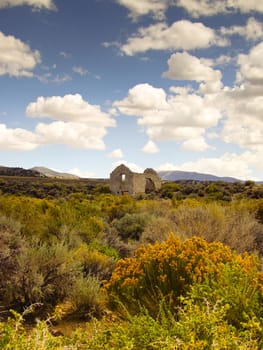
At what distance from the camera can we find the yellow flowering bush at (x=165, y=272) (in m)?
5.30

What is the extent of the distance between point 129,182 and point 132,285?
107ft

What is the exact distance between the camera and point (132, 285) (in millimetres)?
5469

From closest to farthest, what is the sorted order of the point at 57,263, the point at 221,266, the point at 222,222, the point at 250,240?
the point at 221,266 < the point at 57,263 < the point at 250,240 < the point at 222,222

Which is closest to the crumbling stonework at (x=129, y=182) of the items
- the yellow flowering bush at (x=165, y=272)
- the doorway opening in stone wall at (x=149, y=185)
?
the doorway opening in stone wall at (x=149, y=185)

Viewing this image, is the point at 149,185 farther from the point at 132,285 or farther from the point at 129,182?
the point at 132,285

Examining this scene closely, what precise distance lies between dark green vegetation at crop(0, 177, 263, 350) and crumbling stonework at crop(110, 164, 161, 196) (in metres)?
21.9

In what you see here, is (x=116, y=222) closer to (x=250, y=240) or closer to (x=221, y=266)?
(x=250, y=240)

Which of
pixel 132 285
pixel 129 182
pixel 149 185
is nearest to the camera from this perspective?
pixel 132 285

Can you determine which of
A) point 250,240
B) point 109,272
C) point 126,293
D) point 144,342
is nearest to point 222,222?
point 250,240

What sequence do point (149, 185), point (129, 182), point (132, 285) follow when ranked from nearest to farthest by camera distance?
point (132, 285)
point (129, 182)
point (149, 185)

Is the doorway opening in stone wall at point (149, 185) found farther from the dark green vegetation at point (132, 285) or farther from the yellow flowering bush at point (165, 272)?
the yellow flowering bush at point (165, 272)

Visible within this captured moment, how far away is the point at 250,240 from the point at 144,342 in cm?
769

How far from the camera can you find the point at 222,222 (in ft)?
39.7

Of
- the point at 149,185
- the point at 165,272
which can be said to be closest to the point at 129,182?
the point at 149,185
